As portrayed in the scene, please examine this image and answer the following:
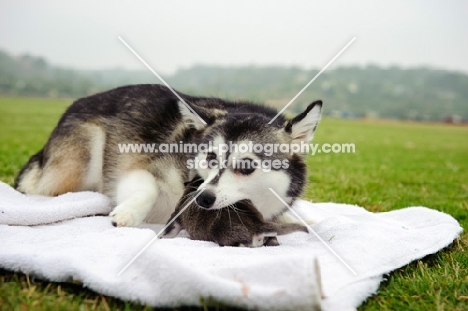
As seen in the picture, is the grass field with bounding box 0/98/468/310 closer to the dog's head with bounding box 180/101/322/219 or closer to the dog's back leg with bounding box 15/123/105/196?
the dog's head with bounding box 180/101/322/219

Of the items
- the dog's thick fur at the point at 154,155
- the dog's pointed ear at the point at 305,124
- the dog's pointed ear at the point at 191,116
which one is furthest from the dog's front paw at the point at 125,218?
the dog's pointed ear at the point at 305,124

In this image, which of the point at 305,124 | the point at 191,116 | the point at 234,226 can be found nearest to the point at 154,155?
the point at 191,116

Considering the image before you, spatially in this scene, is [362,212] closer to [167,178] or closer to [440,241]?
[440,241]

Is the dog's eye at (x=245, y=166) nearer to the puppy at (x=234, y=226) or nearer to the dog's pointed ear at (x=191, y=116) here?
the puppy at (x=234, y=226)

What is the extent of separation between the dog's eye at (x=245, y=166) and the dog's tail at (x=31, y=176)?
98.0 inches

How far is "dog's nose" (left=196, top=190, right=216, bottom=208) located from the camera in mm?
3467

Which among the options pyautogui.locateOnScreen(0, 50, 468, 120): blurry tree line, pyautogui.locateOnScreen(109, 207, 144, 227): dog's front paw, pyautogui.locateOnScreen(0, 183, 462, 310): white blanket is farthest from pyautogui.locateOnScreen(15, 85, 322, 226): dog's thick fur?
pyautogui.locateOnScreen(0, 50, 468, 120): blurry tree line

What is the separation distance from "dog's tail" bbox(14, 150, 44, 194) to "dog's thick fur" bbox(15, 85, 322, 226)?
14 mm

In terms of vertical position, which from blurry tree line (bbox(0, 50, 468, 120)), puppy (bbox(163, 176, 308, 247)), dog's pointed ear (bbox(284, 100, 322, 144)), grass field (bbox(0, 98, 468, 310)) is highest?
dog's pointed ear (bbox(284, 100, 322, 144))

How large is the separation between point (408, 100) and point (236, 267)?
79.8 meters

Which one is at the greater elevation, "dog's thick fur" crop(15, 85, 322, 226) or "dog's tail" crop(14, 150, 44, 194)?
"dog's thick fur" crop(15, 85, 322, 226)

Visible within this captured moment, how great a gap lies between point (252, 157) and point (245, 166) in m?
0.10

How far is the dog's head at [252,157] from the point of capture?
3.67 meters

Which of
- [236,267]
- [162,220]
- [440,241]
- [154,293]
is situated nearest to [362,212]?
[440,241]
